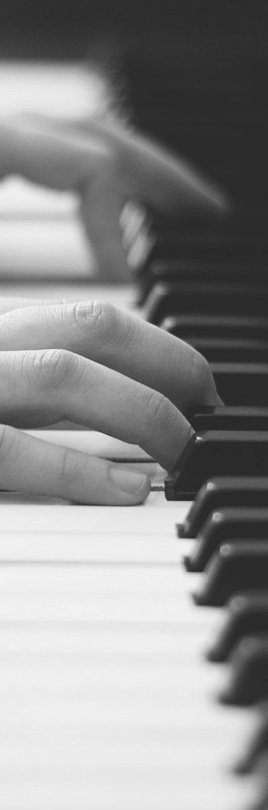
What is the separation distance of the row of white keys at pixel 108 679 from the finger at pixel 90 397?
13 centimetres

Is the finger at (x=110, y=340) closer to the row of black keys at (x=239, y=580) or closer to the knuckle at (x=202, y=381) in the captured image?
the knuckle at (x=202, y=381)

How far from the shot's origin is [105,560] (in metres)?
0.74

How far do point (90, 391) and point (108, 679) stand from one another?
0.40 m

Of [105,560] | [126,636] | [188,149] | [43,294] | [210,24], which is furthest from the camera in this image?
[210,24]

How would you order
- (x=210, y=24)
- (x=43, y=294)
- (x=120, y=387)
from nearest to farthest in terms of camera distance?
(x=120, y=387)
(x=43, y=294)
(x=210, y=24)

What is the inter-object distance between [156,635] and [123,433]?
363 millimetres

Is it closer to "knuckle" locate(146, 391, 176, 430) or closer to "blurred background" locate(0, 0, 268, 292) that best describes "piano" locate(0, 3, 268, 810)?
"knuckle" locate(146, 391, 176, 430)

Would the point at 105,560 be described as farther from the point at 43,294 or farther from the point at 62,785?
the point at 43,294

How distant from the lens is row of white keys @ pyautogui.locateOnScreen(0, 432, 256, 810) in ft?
1.47

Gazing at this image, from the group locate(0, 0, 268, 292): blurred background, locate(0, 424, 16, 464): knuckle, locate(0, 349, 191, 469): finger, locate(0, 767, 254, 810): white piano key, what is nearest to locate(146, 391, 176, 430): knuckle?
locate(0, 349, 191, 469): finger

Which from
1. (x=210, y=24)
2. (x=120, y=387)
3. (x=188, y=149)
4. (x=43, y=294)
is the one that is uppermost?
(x=210, y=24)

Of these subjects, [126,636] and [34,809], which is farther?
[126,636]

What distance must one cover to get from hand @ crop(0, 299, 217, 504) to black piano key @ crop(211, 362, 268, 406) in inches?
3.5

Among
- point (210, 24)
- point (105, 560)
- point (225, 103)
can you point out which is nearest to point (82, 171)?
point (225, 103)
